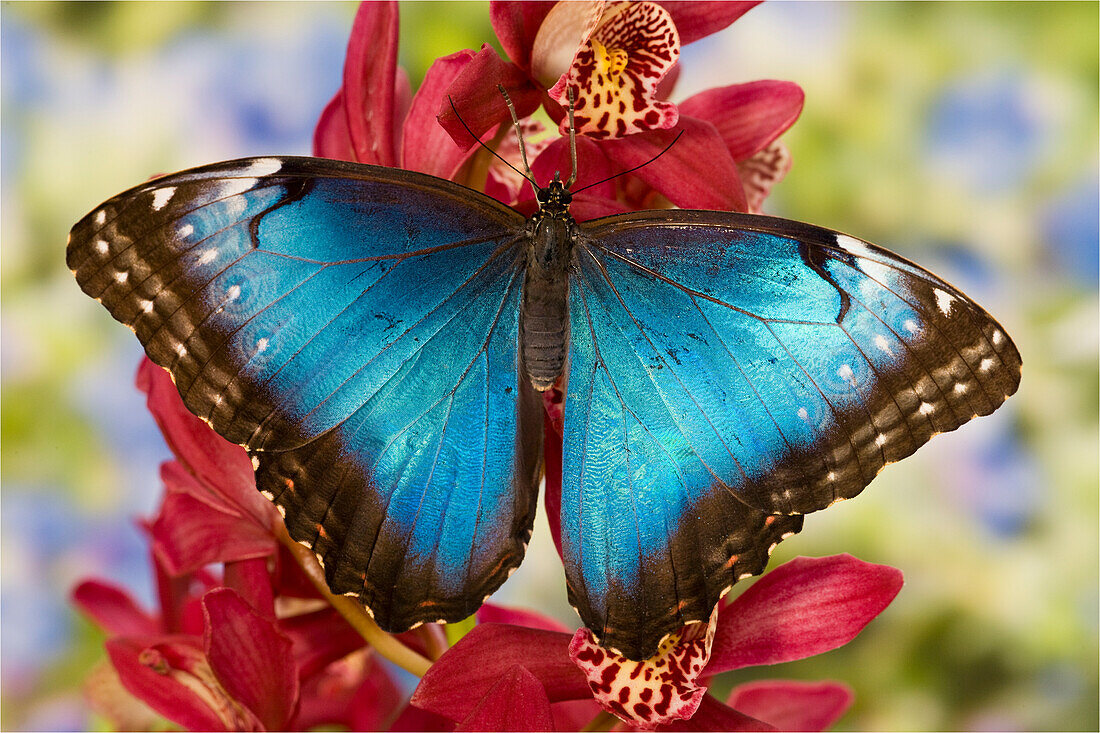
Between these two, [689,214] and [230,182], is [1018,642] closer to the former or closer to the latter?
[689,214]

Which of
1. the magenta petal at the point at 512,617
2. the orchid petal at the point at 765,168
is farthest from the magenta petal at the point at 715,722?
the orchid petal at the point at 765,168

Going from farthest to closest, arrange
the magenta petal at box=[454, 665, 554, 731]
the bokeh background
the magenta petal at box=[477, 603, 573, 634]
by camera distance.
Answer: the bokeh background
the magenta petal at box=[477, 603, 573, 634]
the magenta petal at box=[454, 665, 554, 731]

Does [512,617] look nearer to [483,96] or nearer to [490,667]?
[490,667]

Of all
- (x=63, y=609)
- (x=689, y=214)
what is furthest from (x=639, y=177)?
(x=63, y=609)

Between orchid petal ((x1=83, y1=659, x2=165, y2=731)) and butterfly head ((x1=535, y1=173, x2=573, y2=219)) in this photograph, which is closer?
butterfly head ((x1=535, y1=173, x2=573, y2=219))

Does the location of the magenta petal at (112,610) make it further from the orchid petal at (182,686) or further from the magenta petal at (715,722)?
the magenta petal at (715,722)

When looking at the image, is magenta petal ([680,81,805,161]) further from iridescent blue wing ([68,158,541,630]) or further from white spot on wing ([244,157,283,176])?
white spot on wing ([244,157,283,176])

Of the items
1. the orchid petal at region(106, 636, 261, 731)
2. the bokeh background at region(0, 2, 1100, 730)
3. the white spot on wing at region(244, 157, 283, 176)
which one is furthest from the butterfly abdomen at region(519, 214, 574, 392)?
the bokeh background at region(0, 2, 1100, 730)
